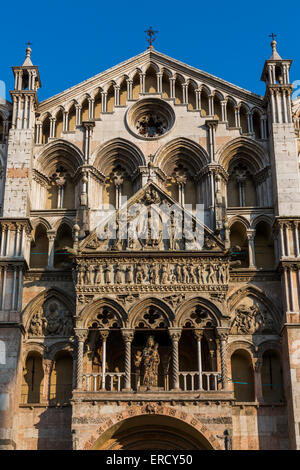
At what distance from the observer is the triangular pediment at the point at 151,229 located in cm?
2369

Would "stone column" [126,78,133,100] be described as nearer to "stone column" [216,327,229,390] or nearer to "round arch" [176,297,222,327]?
"round arch" [176,297,222,327]

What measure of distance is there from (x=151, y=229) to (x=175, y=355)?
12.4ft

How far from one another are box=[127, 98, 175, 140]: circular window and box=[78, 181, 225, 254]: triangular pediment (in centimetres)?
300

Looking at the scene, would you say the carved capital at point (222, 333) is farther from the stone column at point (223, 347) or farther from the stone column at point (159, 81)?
the stone column at point (159, 81)

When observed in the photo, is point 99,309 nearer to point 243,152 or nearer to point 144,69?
point 243,152

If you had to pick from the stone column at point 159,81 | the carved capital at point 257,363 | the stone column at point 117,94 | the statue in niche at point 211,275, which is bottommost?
the carved capital at point 257,363

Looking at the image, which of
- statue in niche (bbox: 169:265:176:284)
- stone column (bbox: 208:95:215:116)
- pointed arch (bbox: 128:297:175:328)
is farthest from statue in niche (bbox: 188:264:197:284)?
stone column (bbox: 208:95:215:116)

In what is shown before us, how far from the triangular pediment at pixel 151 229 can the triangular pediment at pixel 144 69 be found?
4.66 metres

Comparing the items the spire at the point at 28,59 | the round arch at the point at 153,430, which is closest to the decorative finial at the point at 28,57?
the spire at the point at 28,59

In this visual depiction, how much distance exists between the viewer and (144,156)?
2597 cm

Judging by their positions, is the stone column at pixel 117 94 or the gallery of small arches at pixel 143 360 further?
the stone column at pixel 117 94

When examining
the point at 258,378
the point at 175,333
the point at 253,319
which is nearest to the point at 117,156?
the point at 175,333
